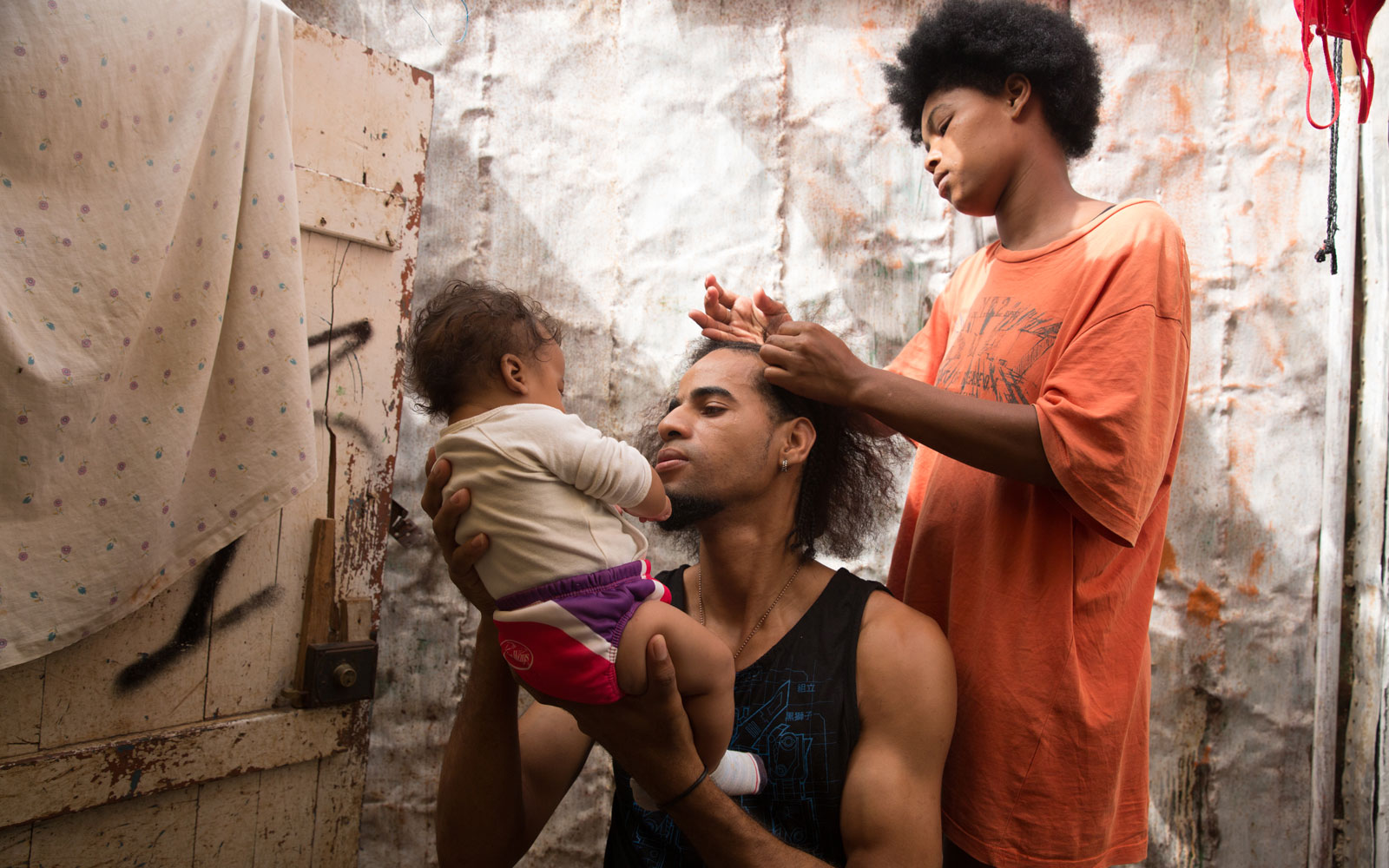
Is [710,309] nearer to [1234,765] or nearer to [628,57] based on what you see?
[628,57]

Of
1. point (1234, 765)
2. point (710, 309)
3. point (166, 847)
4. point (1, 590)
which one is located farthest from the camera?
point (1234, 765)

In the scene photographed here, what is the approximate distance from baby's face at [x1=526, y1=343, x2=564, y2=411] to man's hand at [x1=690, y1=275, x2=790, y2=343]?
494mm

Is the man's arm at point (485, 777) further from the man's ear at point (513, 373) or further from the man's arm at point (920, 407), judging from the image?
the man's arm at point (920, 407)

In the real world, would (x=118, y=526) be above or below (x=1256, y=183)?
below

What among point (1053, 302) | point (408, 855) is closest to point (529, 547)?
point (1053, 302)

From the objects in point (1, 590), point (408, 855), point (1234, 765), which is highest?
point (1, 590)

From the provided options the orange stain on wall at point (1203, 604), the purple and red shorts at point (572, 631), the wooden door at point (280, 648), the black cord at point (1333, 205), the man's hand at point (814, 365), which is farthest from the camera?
the orange stain on wall at point (1203, 604)

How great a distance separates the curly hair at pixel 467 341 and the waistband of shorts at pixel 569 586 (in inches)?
17.1

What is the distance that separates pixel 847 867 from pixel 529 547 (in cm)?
83

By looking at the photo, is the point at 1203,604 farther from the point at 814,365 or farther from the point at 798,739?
the point at 814,365

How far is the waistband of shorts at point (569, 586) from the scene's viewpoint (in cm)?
142

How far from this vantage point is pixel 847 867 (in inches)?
58.4

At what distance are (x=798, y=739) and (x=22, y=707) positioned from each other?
1.69 meters

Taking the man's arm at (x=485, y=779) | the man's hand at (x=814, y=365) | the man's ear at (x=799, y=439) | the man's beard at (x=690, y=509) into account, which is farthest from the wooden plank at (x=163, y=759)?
the man's hand at (x=814, y=365)
